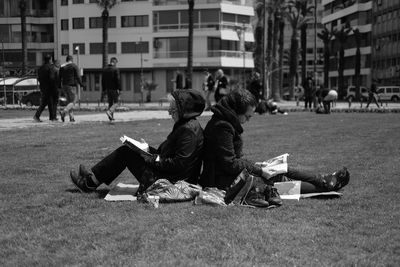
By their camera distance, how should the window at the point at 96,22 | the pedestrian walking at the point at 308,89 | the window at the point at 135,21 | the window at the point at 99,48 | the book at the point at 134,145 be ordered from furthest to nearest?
the window at the point at 96,22
the window at the point at 99,48
the window at the point at 135,21
the pedestrian walking at the point at 308,89
the book at the point at 134,145

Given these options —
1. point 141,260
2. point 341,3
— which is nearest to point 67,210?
point 141,260

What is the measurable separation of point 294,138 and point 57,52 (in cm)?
6367

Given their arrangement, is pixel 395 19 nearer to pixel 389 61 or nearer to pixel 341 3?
pixel 389 61

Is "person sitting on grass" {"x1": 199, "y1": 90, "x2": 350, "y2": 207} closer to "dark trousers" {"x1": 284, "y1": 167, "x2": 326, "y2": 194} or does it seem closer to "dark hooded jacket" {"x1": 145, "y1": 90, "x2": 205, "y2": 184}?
"dark hooded jacket" {"x1": 145, "y1": 90, "x2": 205, "y2": 184}

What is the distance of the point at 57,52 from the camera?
240 ft

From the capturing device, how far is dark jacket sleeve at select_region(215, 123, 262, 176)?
5.79 meters

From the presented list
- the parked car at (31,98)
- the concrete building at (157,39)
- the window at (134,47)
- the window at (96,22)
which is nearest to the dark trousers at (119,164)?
the parked car at (31,98)

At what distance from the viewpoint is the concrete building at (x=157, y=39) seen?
66.6 metres

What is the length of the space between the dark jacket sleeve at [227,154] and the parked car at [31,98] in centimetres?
3878

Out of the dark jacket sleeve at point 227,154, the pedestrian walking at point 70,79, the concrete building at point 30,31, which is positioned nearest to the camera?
the dark jacket sleeve at point 227,154

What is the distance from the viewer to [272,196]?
227 inches

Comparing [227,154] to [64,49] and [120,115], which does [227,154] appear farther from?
[64,49]

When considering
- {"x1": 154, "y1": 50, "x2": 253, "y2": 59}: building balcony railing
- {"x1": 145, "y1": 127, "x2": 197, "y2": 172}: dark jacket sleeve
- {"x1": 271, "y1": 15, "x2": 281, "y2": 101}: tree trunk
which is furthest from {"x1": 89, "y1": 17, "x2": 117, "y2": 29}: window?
{"x1": 145, "y1": 127, "x2": 197, "y2": 172}: dark jacket sleeve

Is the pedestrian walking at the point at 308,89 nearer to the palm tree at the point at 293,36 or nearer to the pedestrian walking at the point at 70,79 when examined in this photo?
the pedestrian walking at the point at 70,79
